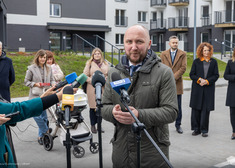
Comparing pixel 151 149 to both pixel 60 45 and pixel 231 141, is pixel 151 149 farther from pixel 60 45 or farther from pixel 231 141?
pixel 60 45

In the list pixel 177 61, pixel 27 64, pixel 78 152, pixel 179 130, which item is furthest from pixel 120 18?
pixel 78 152

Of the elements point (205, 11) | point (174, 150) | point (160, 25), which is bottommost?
point (174, 150)

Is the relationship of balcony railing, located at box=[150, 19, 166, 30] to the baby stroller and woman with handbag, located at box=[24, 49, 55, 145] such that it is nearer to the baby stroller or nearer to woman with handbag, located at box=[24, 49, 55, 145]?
woman with handbag, located at box=[24, 49, 55, 145]

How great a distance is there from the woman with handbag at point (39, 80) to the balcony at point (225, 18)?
3322cm

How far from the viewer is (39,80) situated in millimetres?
6977

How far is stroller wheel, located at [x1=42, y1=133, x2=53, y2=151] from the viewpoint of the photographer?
6312mm

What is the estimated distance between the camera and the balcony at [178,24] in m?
42.3

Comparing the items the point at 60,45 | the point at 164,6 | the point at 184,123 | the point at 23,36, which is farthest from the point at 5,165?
the point at 164,6

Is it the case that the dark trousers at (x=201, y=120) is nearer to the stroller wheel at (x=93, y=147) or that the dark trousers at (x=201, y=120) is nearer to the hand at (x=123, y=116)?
the stroller wheel at (x=93, y=147)

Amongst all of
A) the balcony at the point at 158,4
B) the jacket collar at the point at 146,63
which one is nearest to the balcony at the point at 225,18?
the balcony at the point at 158,4

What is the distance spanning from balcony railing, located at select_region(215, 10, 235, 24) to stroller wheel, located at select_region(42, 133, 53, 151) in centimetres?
3403

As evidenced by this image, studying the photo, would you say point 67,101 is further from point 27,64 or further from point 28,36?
point 28,36

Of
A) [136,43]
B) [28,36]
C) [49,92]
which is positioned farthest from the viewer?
[28,36]

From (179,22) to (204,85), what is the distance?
121 ft
